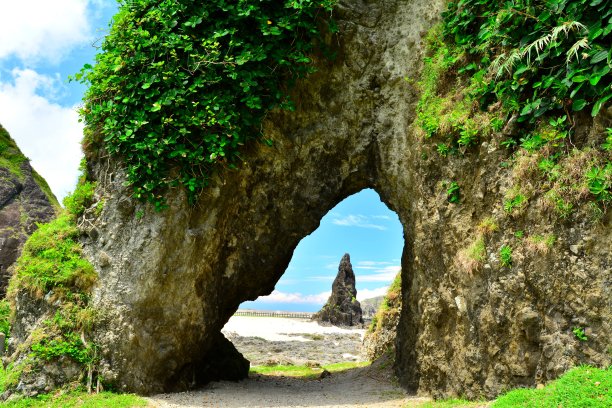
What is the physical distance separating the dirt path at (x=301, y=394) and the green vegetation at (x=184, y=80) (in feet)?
14.7

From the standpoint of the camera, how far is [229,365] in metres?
14.0

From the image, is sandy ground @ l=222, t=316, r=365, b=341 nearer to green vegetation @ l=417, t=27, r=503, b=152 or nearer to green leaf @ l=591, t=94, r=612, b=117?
green vegetation @ l=417, t=27, r=503, b=152

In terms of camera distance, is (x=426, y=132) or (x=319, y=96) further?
(x=319, y=96)

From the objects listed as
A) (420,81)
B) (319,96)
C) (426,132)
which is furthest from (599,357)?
(319,96)

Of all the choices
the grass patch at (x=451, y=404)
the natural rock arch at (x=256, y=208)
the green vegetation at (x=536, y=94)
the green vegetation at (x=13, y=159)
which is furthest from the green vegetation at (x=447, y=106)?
the green vegetation at (x=13, y=159)

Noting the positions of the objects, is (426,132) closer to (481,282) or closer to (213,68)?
(481,282)

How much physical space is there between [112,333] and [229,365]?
4832 mm

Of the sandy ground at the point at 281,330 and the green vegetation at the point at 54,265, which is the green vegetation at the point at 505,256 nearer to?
the green vegetation at the point at 54,265

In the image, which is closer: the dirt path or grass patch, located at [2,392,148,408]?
grass patch, located at [2,392,148,408]

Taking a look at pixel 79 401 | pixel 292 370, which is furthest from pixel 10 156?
pixel 79 401

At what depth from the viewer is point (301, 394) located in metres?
11.6

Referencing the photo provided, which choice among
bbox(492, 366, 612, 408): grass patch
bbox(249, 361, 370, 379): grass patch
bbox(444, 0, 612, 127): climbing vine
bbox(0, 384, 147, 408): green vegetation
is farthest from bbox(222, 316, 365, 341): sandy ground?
bbox(444, 0, 612, 127): climbing vine

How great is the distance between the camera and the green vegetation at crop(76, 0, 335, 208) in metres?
10.3

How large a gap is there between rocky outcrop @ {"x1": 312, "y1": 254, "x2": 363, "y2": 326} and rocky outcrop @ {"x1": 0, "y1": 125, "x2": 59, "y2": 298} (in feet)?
68.5
